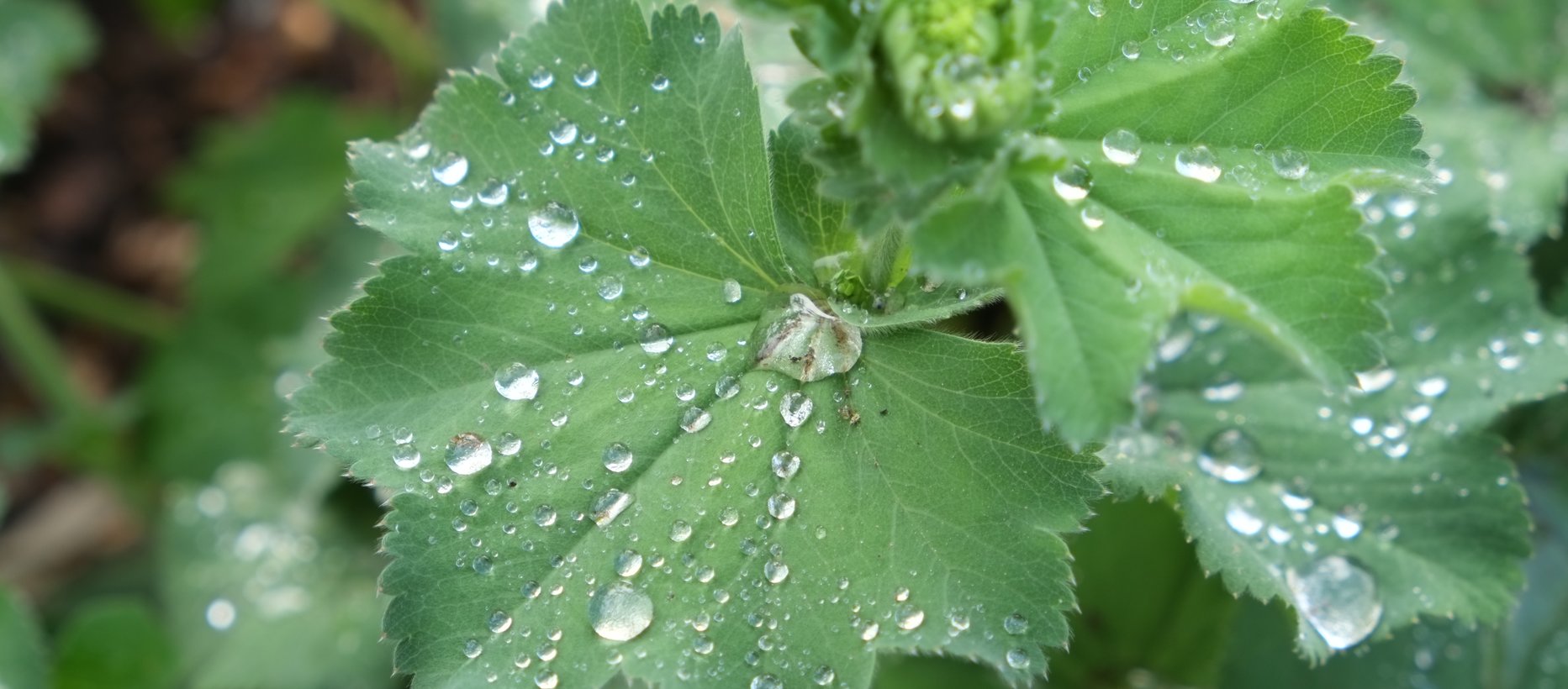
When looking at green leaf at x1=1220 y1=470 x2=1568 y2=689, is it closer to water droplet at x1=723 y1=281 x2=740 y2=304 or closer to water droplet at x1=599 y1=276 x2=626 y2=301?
water droplet at x1=723 y1=281 x2=740 y2=304

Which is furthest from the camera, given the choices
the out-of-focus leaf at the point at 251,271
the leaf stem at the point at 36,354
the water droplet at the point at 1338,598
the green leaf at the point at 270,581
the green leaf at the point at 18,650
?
the out-of-focus leaf at the point at 251,271

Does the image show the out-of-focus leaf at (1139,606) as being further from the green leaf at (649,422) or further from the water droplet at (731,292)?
the water droplet at (731,292)

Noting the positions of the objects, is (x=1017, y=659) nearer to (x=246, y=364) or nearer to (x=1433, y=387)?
(x=1433, y=387)

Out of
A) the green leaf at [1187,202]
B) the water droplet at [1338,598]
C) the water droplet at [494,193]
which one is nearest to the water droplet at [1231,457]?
the water droplet at [1338,598]

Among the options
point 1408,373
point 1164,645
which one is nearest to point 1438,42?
point 1408,373

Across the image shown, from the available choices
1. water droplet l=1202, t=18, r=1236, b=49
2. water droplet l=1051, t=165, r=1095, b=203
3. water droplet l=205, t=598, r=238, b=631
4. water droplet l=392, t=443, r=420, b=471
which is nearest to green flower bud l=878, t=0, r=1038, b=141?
water droplet l=1051, t=165, r=1095, b=203

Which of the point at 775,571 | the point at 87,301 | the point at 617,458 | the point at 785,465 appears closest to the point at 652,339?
the point at 617,458

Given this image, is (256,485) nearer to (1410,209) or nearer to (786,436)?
(786,436)
